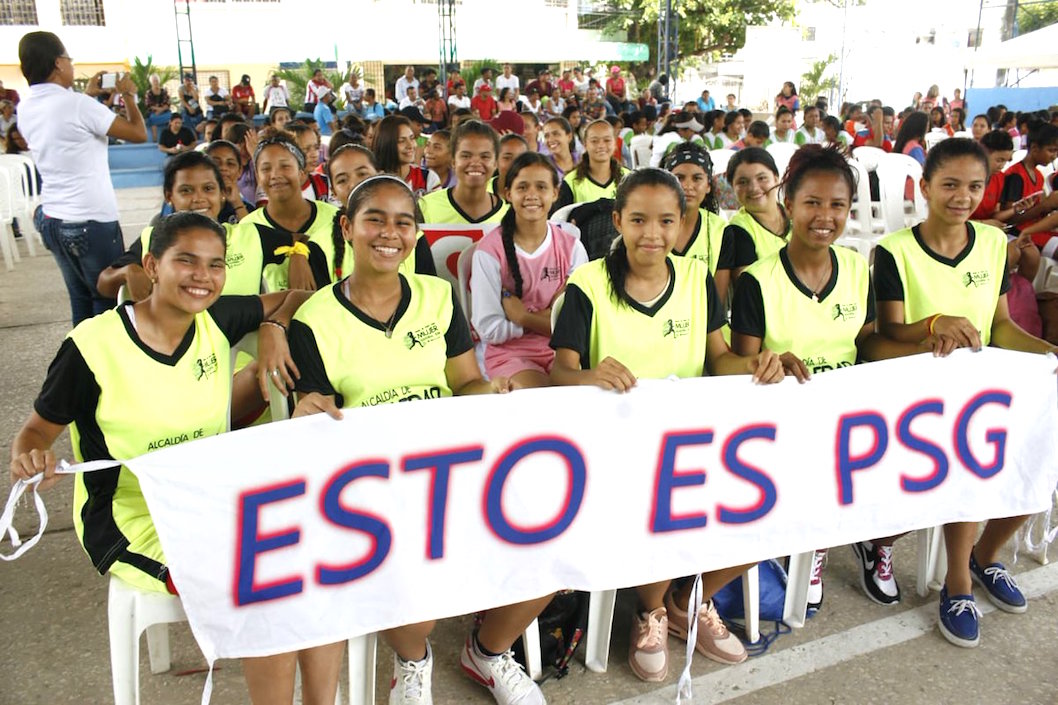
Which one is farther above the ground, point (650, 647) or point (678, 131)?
point (678, 131)

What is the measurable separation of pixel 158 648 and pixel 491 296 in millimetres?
1758

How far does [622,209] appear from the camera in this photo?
277 centimetres

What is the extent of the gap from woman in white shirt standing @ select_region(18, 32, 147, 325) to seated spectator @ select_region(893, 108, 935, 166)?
7294mm

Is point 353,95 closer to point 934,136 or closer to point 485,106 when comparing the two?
point 485,106

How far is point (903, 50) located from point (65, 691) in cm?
3945

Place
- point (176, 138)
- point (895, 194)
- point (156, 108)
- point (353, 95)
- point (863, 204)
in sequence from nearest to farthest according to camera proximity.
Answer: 1. point (863, 204)
2. point (895, 194)
3. point (176, 138)
4. point (156, 108)
5. point (353, 95)

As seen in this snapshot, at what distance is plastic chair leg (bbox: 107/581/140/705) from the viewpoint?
2.09 metres

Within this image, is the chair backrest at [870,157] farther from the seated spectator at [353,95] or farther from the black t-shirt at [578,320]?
the seated spectator at [353,95]

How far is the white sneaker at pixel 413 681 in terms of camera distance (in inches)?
93.6

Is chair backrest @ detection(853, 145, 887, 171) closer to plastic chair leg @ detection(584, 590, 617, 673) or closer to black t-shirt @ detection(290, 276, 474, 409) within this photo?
plastic chair leg @ detection(584, 590, 617, 673)

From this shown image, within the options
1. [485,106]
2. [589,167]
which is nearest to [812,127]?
[485,106]

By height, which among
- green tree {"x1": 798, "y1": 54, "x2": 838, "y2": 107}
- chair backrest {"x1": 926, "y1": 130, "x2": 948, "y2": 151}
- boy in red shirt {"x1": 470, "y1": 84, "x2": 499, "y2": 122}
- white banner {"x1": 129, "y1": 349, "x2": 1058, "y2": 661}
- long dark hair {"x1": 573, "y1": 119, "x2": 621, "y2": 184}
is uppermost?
green tree {"x1": 798, "y1": 54, "x2": 838, "y2": 107}

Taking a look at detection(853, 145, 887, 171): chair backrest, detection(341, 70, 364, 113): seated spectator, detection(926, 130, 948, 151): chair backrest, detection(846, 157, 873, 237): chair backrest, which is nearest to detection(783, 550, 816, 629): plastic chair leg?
detection(846, 157, 873, 237): chair backrest

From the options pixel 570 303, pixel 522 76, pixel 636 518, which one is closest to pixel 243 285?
pixel 570 303
